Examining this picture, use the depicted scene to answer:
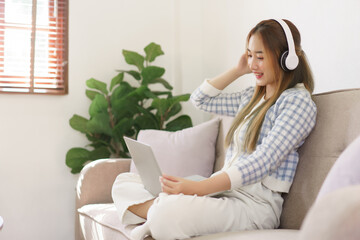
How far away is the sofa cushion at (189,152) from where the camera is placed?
2.25 meters

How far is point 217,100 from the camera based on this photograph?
2.07 meters

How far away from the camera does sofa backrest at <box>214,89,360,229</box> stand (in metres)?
1.49

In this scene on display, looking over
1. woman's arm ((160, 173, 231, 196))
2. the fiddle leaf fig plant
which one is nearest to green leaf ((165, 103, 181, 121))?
the fiddle leaf fig plant

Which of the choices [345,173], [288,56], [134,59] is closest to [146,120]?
[134,59]

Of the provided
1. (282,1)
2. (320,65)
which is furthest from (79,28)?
(320,65)

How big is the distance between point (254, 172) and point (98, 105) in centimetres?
153

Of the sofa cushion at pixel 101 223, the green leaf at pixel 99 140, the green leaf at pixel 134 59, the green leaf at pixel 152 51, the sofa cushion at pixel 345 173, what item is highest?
the green leaf at pixel 152 51

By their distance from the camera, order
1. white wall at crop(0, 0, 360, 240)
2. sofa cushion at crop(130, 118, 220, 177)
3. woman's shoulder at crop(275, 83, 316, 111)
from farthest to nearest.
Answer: white wall at crop(0, 0, 360, 240) < sofa cushion at crop(130, 118, 220, 177) < woman's shoulder at crop(275, 83, 316, 111)

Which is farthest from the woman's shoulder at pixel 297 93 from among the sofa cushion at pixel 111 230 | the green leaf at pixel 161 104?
the green leaf at pixel 161 104

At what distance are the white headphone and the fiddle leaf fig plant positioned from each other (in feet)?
3.93

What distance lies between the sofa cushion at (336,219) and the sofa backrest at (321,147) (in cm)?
81

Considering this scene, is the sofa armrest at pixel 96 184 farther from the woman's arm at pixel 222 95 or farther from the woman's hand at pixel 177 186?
the woman's hand at pixel 177 186

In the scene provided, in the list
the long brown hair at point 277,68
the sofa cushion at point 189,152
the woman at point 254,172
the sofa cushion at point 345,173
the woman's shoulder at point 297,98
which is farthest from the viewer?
the sofa cushion at point 189,152

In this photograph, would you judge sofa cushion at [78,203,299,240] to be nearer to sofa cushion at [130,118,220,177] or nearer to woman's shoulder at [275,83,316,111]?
sofa cushion at [130,118,220,177]
